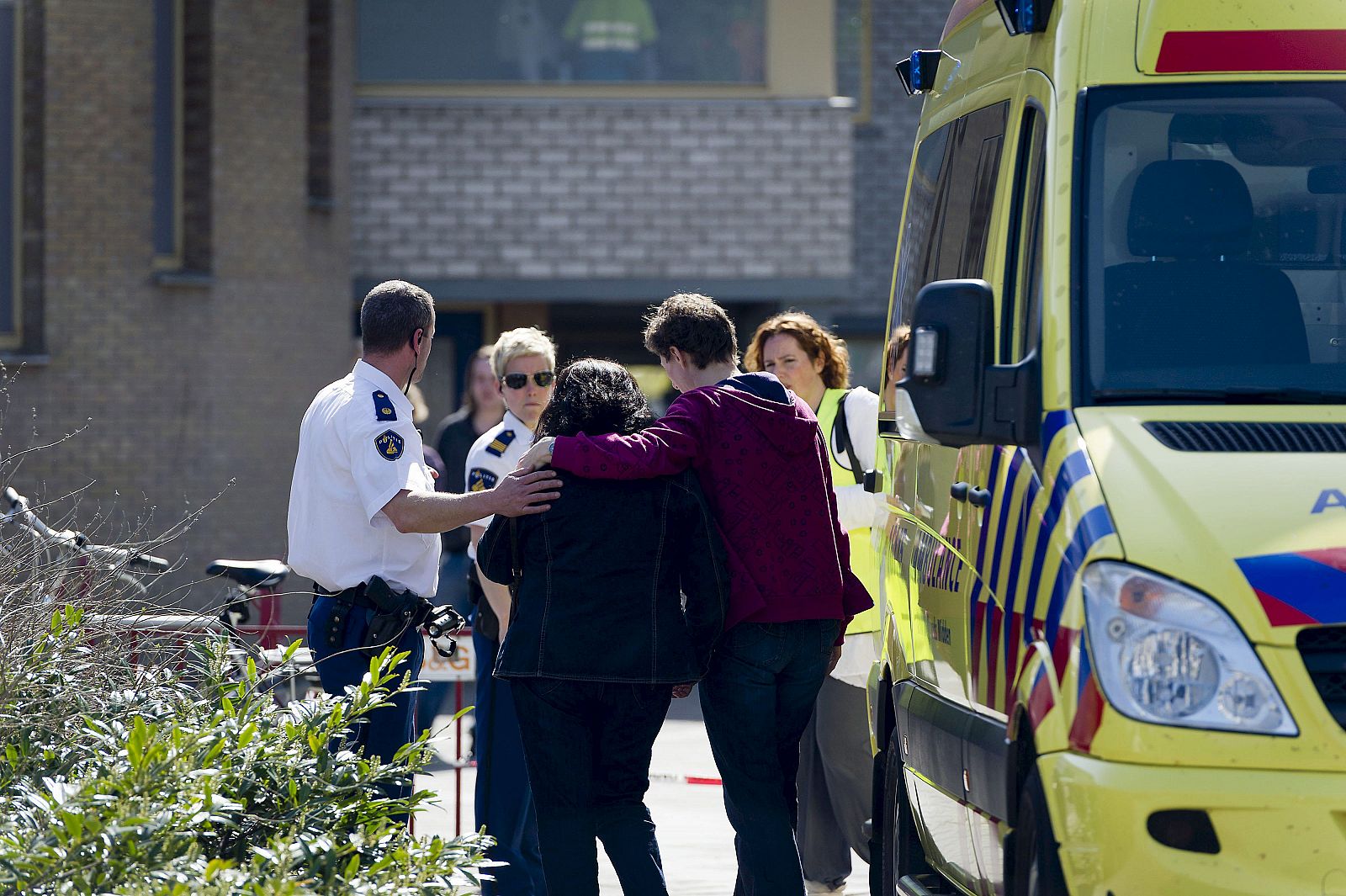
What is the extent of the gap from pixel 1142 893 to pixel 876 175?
13.9 meters

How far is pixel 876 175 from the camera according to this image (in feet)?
55.3

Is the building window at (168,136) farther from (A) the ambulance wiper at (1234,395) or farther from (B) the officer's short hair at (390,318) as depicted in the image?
(A) the ambulance wiper at (1234,395)

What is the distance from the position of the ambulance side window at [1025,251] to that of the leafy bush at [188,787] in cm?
161

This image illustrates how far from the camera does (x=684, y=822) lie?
7895 millimetres

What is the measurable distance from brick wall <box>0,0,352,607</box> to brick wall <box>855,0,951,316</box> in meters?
5.01

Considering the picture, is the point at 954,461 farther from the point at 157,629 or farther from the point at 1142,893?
the point at 157,629

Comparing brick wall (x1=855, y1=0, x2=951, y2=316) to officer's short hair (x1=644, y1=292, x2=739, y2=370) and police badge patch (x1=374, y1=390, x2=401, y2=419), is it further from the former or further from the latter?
police badge patch (x1=374, y1=390, x2=401, y2=419)

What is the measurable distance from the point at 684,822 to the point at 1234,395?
4536 millimetres

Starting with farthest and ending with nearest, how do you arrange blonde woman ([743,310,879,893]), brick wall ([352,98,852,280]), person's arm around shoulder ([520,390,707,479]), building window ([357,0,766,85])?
1. building window ([357,0,766,85])
2. brick wall ([352,98,852,280])
3. blonde woman ([743,310,879,893])
4. person's arm around shoulder ([520,390,707,479])

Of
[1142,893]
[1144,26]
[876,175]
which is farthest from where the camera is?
[876,175]

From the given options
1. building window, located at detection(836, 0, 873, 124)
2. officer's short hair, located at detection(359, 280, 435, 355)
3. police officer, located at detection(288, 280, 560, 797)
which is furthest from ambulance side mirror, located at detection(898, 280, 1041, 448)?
building window, located at detection(836, 0, 873, 124)

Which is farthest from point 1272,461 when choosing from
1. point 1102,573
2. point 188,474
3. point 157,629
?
point 188,474

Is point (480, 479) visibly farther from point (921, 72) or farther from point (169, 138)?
point (169, 138)

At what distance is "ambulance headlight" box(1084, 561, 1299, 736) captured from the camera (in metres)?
3.33
